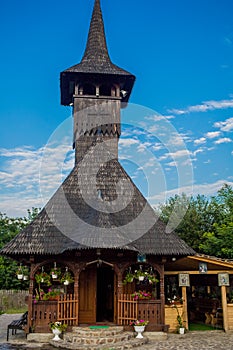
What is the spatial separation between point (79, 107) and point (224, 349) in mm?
10072

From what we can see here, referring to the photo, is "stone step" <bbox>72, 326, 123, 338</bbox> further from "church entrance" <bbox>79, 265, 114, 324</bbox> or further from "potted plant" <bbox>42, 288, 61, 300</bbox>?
"church entrance" <bbox>79, 265, 114, 324</bbox>

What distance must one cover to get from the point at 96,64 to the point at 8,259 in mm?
15592

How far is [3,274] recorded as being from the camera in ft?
83.7

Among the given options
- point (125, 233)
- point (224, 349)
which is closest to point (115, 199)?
point (125, 233)

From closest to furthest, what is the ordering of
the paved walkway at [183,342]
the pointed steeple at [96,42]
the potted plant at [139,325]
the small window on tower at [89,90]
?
the paved walkway at [183,342]
the potted plant at [139,325]
the small window on tower at [89,90]
the pointed steeple at [96,42]

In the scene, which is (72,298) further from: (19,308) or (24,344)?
(19,308)

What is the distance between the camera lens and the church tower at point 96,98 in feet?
49.8

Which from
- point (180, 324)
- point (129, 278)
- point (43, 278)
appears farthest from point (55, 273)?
point (180, 324)

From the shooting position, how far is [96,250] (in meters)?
10.4

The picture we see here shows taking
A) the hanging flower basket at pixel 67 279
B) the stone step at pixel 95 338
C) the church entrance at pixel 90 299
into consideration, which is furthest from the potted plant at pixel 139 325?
the hanging flower basket at pixel 67 279

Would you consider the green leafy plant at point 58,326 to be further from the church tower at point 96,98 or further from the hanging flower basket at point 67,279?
the church tower at point 96,98

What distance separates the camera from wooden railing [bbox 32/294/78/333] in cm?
1052

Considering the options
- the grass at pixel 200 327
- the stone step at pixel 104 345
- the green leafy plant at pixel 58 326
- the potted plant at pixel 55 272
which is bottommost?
the grass at pixel 200 327

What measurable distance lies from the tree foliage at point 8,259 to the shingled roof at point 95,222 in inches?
499
